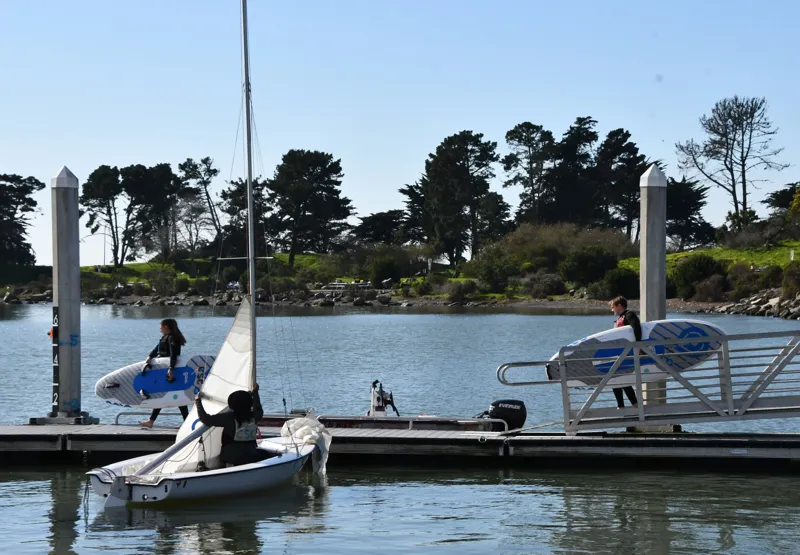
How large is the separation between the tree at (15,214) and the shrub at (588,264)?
6637cm

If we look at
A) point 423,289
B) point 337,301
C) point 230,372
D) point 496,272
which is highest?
point 496,272

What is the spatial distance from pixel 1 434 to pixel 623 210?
95645mm

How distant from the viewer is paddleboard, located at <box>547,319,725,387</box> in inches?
709

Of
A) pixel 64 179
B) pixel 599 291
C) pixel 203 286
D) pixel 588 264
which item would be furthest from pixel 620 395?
pixel 203 286

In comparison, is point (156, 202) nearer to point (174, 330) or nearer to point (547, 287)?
point (547, 287)

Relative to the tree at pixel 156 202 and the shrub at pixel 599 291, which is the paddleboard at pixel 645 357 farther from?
the tree at pixel 156 202

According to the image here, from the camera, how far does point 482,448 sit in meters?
18.2

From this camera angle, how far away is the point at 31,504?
54.2 feet

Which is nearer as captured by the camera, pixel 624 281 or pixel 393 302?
pixel 624 281

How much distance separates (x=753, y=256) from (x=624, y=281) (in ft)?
31.1

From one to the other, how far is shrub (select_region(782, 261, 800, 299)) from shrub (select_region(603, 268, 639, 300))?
12.8 m

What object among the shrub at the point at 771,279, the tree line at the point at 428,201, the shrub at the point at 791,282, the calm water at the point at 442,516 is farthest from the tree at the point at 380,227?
the calm water at the point at 442,516

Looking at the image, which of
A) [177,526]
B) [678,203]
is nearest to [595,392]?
[177,526]

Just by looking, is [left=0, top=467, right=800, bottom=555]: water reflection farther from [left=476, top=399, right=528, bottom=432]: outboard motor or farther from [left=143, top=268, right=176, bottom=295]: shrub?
[left=143, top=268, right=176, bottom=295]: shrub
